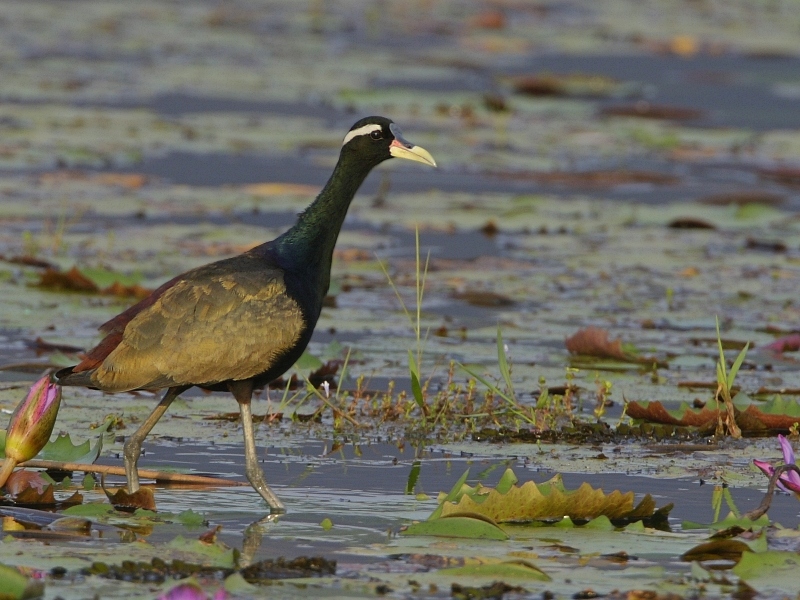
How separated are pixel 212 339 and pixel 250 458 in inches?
19.6

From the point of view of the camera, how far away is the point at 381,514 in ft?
18.8

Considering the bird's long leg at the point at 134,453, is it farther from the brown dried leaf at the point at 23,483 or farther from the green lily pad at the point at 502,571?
the green lily pad at the point at 502,571

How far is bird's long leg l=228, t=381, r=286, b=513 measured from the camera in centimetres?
580

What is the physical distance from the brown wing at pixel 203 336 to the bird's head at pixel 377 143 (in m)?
0.98

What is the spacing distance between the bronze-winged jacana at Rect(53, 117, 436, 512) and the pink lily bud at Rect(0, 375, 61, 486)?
409 millimetres

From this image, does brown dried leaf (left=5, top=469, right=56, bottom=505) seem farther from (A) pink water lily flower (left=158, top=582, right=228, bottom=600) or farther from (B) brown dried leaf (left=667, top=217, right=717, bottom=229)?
(B) brown dried leaf (left=667, top=217, right=717, bottom=229)

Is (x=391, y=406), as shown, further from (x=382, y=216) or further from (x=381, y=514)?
(x=382, y=216)

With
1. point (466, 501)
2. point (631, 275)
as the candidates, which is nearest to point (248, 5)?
point (631, 275)

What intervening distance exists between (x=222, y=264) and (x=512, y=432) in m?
1.65

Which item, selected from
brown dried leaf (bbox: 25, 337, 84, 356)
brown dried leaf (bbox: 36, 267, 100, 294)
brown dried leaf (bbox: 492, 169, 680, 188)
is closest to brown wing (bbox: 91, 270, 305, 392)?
brown dried leaf (bbox: 25, 337, 84, 356)

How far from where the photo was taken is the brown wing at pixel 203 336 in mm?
5988

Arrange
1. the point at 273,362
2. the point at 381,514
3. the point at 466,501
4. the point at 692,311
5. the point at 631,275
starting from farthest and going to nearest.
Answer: the point at 631,275 → the point at 692,311 → the point at 273,362 → the point at 381,514 → the point at 466,501

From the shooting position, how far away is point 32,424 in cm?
541

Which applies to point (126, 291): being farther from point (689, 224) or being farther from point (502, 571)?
point (689, 224)
